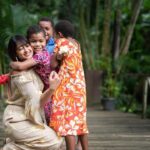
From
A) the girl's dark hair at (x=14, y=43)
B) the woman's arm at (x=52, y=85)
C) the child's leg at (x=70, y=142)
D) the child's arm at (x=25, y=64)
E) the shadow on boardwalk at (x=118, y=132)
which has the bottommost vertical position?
the shadow on boardwalk at (x=118, y=132)

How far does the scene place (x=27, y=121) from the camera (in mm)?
4082

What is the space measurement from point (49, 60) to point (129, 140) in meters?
2.41

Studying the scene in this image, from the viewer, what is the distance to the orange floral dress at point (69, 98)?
4.54 meters

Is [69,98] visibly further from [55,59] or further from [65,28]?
[65,28]

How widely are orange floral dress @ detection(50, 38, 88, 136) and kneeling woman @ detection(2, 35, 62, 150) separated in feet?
1.21

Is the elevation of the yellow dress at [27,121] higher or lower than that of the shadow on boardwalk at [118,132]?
higher

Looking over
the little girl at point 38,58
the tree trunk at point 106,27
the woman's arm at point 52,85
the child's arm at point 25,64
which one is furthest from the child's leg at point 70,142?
the tree trunk at point 106,27

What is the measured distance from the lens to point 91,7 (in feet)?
47.6

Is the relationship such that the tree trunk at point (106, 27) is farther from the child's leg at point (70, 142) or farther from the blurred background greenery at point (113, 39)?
the child's leg at point (70, 142)

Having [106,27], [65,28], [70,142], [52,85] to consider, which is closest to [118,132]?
[70,142]

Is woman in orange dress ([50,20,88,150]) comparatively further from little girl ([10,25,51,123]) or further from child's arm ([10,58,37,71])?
child's arm ([10,58,37,71])

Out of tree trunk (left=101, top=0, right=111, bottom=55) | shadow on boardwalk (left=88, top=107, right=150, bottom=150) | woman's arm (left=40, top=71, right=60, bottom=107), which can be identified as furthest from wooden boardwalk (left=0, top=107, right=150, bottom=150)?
tree trunk (left=101, top=0, right=111, bottom=55)

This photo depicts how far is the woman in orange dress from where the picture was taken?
4.53 meters

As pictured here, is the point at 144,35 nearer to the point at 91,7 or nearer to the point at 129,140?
the point at 91,7
